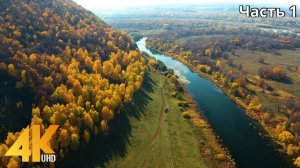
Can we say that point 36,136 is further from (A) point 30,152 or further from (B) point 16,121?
(B) point 16,121

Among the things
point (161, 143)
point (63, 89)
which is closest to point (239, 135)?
point (161, 143)

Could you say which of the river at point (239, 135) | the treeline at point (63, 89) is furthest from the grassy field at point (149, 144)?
the river at point (239, 135)

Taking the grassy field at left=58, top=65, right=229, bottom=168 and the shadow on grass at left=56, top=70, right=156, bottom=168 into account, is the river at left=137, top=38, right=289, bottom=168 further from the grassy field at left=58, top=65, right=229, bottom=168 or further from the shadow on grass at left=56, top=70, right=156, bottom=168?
the shadow on grass at left=56, top=70, right=156, bottom=168

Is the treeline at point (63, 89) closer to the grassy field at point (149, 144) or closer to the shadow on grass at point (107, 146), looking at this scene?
the shadow on grass at point (107, 146)

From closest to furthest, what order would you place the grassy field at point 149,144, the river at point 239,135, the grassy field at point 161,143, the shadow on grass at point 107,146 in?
1. the shadow on grass at point 107,146
2. the grassy field at point 149,144
3. the grassy field at point 161,143
4. the river at point 239,135

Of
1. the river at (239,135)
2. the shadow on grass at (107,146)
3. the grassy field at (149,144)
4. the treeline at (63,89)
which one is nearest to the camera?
the shadow on grass at (107,146)

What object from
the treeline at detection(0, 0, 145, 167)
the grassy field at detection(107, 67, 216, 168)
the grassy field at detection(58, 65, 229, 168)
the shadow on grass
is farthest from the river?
the treeline at detection(0, 0, 145, 167)

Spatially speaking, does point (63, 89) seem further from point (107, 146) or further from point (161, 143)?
point (161, 143)

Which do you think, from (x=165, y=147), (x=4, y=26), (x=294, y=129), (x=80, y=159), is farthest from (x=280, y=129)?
(x=4, y=26)

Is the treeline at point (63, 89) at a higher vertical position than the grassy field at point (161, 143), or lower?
higher
